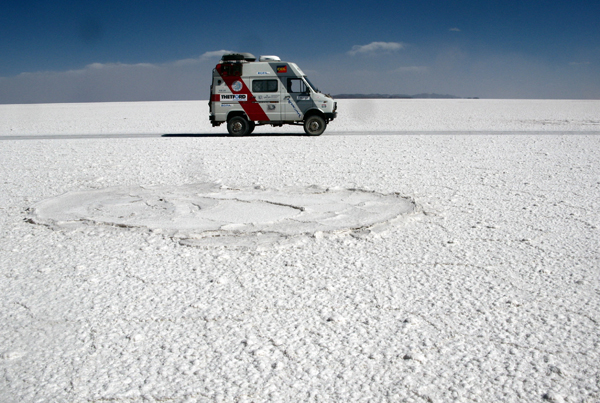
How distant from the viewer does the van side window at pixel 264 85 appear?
13859mm

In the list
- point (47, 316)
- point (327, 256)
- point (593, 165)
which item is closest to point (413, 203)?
point (327, 256)

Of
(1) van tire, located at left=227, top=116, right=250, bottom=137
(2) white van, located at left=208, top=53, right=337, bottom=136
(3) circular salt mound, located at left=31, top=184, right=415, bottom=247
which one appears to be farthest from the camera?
(1) van tire, located at left=227, top=116, right=250, bottom=137

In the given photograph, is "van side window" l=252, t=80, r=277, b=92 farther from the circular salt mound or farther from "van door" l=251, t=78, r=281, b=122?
the circular salt mound

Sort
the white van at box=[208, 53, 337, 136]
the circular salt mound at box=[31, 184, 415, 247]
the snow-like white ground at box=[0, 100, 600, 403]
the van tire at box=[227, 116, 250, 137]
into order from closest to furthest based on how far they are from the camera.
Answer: the snow-like white ground at box=[0, 100, 600, 403] → the circular salt mound at box=[31, 184, 415, 247] → the white van at box=[208, 53, 337, 136] → the van tire at box=[227, 116, 250, 137]

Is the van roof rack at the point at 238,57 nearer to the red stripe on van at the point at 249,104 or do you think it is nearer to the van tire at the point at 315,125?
the red stripe on van at the point at 249,104

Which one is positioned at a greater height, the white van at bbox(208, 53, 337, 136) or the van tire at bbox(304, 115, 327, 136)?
the white van at bbox(208, 53, 337, 136)

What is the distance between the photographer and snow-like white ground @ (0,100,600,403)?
2.12 m

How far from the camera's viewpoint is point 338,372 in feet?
7.13

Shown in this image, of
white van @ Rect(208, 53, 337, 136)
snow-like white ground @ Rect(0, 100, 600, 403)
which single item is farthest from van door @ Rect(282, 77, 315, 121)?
snow-like white ground @ Rect(0, 100, 600, 403)

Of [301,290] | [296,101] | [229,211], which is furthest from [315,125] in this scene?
[301,290]

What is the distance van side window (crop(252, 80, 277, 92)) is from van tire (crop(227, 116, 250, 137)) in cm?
104

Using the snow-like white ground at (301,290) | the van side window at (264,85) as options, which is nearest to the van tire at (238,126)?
the van side window at (264,85)

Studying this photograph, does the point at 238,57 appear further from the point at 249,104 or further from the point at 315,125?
the point at 315,125

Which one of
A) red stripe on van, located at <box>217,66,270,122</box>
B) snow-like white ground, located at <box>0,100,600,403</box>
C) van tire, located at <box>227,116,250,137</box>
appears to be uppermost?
red stripe on van, located at <box>217,66,270,122</box>
